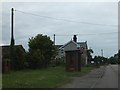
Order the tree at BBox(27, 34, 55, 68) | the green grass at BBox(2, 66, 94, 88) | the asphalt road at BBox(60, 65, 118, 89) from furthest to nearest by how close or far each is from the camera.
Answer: the tree at BBox(27, 34, 55, 68)
the asphalt road at BBox(60, 65, 118, 89)
the green grass at BBox(2, 66, 94, 88)

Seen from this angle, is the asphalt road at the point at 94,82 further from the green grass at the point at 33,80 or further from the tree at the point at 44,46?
the tree at the point at 44,46

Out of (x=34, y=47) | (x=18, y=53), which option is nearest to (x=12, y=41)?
(x=18, y=53)

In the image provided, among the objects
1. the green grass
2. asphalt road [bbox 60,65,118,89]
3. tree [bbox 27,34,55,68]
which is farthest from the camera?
tree [bbox 27,34,55,68]

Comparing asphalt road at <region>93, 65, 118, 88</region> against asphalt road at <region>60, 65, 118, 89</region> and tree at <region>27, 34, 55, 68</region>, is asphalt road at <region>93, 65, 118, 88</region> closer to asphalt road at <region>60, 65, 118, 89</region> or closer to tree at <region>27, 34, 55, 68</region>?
asphalt road at <region>60, 65, 118, 89</region>

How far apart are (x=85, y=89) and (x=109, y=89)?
137 cm

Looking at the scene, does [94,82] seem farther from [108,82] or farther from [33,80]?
[33,80]

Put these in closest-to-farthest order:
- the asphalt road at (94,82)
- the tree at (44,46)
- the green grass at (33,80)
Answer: the green grass at (33,80) < the asphalt road at (94,82) < the tree at (44,46)

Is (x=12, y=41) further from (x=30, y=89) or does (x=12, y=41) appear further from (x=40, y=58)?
(x=30, y=89)

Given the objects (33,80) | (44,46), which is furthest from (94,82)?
(44,46)

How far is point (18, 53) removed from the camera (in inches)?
1965

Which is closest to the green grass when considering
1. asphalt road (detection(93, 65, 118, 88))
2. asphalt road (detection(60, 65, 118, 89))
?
asphalt road (detection(60, 65, 118, 89))

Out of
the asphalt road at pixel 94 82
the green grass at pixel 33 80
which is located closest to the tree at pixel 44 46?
the asphalt road at pixel 94 82

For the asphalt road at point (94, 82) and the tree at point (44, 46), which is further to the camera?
the tree at point (44, 46)

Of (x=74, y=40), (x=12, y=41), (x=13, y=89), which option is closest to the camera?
(x=13, y=89)
